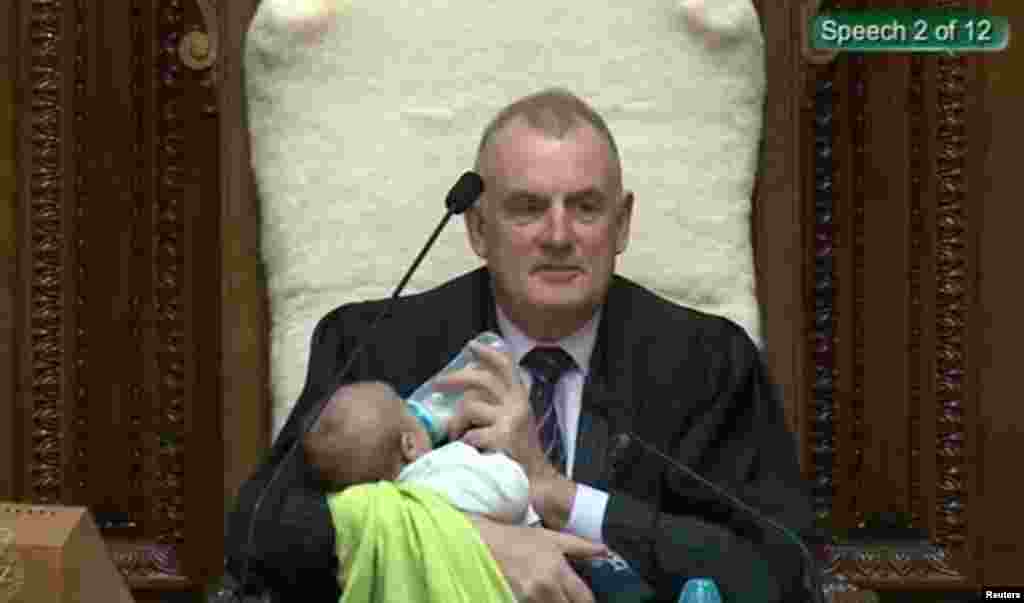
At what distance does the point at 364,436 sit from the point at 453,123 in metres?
0.91

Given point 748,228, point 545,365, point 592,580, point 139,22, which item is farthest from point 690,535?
point 139,22

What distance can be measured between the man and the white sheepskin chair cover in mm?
248

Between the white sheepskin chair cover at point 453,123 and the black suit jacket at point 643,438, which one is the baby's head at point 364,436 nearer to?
the black suit jacket at point 643,438

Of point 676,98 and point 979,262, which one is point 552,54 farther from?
point 979,262

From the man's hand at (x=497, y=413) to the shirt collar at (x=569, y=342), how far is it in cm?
17

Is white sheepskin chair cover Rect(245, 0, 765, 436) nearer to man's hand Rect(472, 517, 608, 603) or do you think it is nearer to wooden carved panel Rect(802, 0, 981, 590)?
wooden carved panel Rect(802, 0, 981, 590)

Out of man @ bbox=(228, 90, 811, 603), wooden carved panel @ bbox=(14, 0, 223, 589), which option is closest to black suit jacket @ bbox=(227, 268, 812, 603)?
man @ bbox=(228, 90, 811, 603)

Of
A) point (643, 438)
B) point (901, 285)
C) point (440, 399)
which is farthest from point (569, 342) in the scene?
point (901, 285)

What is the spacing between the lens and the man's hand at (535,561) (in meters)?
3.22

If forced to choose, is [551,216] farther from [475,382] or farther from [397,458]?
[397,458]

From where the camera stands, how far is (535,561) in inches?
127

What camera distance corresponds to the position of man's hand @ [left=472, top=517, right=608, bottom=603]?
10.6ft

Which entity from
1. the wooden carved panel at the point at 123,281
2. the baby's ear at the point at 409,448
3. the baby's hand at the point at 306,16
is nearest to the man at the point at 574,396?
the baby's ear at the point at 409,448

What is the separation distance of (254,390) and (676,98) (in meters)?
0.83
